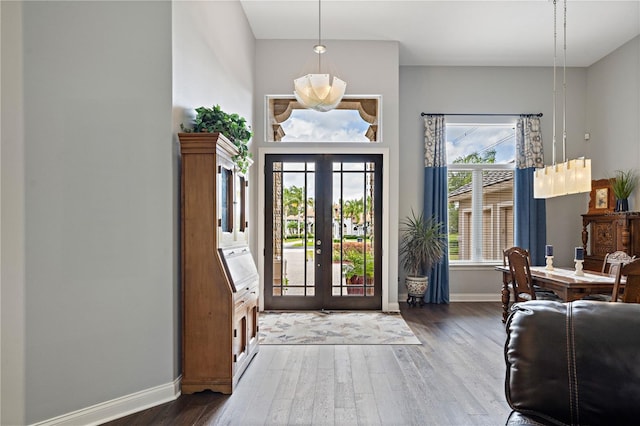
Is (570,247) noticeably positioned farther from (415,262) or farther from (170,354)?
(170,354)

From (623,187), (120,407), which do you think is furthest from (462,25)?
(120,407)

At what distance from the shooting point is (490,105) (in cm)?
634

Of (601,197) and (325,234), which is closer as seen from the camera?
(325,234)

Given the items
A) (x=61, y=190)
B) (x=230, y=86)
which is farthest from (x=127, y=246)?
(x=230, y=86)

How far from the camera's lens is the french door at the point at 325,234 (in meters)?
5.61

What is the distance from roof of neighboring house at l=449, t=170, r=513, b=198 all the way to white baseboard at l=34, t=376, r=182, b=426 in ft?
16.8

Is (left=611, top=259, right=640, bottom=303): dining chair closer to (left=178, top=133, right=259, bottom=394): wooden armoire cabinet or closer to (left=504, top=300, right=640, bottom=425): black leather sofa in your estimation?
(left=504, top=300, right=640, bottom=425): black leather sofa

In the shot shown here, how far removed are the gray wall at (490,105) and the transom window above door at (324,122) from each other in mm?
772

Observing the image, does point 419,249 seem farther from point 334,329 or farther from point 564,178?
point 564,178

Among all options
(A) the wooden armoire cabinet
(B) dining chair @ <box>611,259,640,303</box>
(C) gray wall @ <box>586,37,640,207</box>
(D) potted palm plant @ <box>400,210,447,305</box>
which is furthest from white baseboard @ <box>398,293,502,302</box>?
(A) the wooden armoire cabinet

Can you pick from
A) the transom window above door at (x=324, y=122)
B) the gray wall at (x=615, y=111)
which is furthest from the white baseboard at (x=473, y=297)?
the transom window above door at (x=324, y=122)

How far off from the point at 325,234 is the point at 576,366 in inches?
171

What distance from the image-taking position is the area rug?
423cm

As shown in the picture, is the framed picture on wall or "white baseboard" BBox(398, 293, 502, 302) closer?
the framed picture on wall
